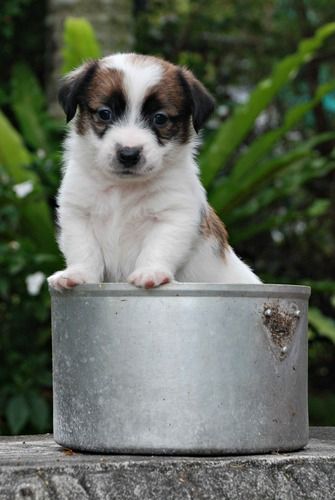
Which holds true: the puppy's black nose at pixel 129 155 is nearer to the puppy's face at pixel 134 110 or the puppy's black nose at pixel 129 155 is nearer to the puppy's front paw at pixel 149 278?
the puppy's face at pixel 134 110

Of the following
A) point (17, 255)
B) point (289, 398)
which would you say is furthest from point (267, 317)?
point (17, 255)

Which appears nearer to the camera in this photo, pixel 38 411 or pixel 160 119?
pixel 160 119

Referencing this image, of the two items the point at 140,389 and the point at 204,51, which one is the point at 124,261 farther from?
Result: the point at 204,51

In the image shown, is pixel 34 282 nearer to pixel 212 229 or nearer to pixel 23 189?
pixel 23 189

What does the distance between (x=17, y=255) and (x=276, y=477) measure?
3.59 metres

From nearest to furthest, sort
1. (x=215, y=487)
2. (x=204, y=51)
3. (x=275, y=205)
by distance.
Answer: (x=215, y=487), (x=275, y=205), (x=204, y=51)

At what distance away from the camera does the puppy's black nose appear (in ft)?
11.1

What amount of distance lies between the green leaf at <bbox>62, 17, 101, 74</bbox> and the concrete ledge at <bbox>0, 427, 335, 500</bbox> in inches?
171

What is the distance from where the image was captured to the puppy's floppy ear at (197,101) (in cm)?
363

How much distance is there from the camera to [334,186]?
30.6 ft

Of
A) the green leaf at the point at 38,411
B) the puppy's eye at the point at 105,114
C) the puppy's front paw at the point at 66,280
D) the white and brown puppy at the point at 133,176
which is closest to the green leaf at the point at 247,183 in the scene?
the green leaf at the point at 38,411

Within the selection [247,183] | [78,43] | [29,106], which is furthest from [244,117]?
[29,106]

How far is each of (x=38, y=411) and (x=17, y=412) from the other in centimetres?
15

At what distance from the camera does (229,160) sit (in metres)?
9.19
